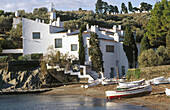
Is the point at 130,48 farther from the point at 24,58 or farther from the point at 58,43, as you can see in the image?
the point at 24,58

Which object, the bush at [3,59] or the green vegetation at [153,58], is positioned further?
the bush at [3,59]

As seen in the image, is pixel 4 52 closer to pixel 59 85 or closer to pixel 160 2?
pixel 59 85

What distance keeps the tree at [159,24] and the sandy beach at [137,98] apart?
20.8m

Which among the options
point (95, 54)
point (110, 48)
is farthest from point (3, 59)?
point (110, 48)

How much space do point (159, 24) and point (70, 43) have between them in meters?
19.9

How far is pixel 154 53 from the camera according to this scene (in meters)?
50.6

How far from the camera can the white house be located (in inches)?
2279

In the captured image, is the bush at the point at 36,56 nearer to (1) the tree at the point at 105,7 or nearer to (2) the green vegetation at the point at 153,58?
(2) the green vegetation at the point at 153,58

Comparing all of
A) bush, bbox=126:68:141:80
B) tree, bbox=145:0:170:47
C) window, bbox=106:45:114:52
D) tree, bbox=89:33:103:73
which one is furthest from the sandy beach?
tree, bbox=145:0:170:47

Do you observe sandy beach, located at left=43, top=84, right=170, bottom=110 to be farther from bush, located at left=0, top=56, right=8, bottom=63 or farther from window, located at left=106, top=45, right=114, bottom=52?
bush, located at left=0, top=56, right=8, bottom=63

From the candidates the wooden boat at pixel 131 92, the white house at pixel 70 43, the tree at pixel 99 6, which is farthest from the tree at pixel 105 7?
the wooden boat at pixel 131 92

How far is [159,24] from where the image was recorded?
59.5 m

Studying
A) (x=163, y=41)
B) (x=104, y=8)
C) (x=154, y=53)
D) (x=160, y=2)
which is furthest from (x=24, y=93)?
(x=104, y=8)

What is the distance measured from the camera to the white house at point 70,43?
57875 millimetres
